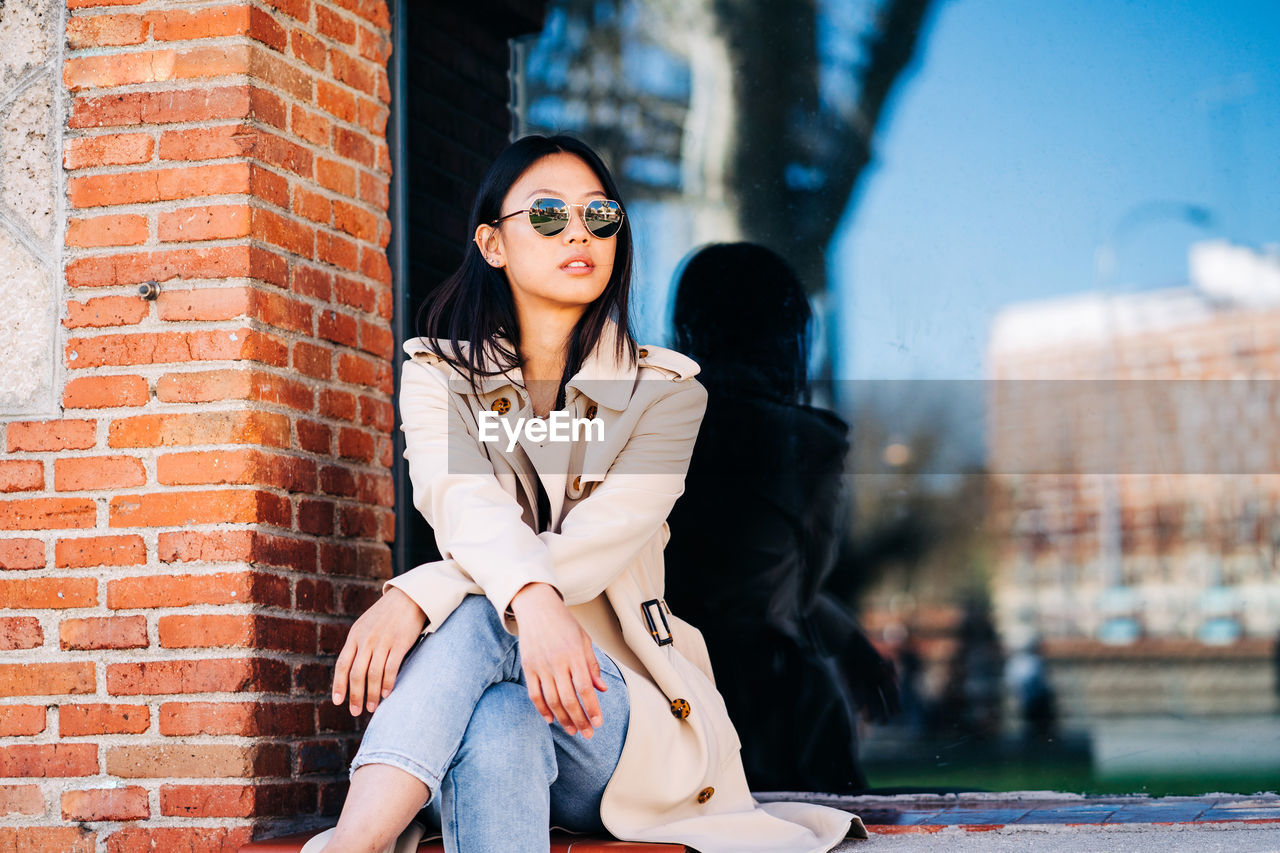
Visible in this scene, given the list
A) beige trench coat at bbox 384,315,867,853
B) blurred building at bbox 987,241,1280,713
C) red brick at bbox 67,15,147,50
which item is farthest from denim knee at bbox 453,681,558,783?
red brick at bbox 67,15,147,50

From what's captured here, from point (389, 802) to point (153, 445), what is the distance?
4.04 feet

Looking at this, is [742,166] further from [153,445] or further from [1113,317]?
[153,445]

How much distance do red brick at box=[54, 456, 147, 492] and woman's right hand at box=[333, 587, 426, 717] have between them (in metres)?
0.86

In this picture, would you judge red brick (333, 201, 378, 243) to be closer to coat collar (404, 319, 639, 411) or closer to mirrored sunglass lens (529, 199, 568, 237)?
coat collar (404, 319, 639, 411)

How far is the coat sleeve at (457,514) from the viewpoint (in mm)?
2668

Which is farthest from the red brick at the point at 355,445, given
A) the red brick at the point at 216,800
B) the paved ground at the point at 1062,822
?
the paved ground at the point at 1062,822

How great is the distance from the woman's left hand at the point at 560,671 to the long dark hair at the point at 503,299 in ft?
2.55

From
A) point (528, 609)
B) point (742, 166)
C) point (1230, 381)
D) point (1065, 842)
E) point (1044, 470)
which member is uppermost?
point (742, 166)

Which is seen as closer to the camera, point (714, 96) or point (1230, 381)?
point (1230, 381)

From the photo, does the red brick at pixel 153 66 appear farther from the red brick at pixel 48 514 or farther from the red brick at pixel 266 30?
the red brick at pixel 48 514

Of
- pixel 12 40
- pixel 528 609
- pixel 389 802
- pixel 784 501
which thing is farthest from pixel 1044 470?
pixel 12 40

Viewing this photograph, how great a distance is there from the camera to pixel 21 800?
3213 millimetres

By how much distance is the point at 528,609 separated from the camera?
259 centimetres

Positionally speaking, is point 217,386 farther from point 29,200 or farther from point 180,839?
point 180,839
